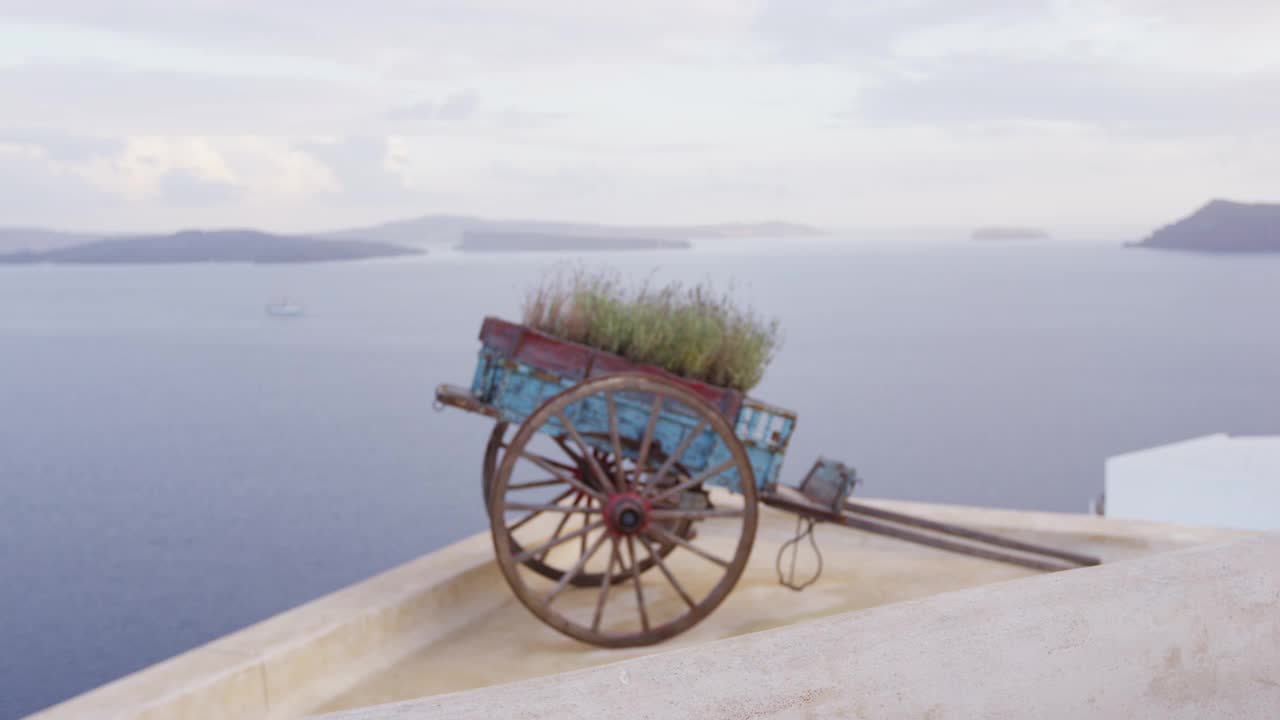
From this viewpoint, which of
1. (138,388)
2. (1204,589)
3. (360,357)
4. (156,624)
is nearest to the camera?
(1204,589)

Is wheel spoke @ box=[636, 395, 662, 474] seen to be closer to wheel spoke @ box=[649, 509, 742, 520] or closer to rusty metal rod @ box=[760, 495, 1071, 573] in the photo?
wheel spoke @ box=[649, 509, 742, 520]

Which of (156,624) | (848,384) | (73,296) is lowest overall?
(156,624)

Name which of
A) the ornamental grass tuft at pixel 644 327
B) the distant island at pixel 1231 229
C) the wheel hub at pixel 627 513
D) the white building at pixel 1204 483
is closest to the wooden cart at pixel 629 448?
the wheel hub at pixel 627 513

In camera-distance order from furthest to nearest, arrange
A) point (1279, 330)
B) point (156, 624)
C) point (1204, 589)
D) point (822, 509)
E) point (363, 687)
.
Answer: point (1279, 330)
point (156, 624)
point (822, 509)
point (363, 687)
point (1204, 589)

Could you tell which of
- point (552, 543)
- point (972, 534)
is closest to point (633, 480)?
point (552, 543)

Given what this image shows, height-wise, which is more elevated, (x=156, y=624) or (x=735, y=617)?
(x=735, y=617)

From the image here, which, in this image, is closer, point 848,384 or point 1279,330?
point 848,384

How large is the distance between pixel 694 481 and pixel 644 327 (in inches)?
20.6

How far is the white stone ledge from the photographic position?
1.23 m

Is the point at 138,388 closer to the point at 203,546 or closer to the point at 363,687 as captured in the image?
the point at 203,546

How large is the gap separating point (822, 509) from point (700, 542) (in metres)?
0.88

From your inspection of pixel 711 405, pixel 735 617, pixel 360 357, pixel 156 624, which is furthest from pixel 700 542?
pixel 360 357

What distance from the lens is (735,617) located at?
3504 millimetres

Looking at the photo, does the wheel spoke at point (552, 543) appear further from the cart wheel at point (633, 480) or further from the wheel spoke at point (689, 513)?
the wheel spoke at point (689, 513)
